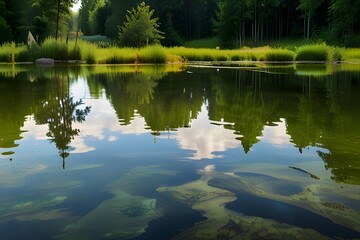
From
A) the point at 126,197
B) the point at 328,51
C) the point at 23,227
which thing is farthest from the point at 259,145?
the point at 328,51

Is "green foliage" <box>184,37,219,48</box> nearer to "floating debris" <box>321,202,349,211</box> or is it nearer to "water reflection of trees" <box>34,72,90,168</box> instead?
"water reflection of trees" <box>34,72,90,168</box>

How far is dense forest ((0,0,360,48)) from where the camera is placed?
4775 cm

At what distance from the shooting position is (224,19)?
63.6 metres

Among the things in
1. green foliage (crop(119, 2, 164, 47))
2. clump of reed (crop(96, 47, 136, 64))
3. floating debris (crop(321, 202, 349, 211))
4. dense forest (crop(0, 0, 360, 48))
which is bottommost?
floating debris (crop(321, 202, 349, 211))

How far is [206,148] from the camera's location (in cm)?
530

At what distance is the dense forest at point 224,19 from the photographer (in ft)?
157

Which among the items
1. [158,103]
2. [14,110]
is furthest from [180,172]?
[14,110]

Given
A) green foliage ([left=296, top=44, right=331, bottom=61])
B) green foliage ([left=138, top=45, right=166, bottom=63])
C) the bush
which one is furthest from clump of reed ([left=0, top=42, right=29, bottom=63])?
green foliage ([left=296, top=44, right=331, bottom=61])

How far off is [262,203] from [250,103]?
18.7 ft

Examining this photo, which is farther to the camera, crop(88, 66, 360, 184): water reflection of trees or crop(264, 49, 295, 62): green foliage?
crop(264, 49, 295, 62): green foliage

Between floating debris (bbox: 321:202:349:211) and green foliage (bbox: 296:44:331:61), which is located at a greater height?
green foliage (bbox: 296:44:331:61)

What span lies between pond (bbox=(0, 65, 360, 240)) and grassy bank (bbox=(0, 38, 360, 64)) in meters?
21.5

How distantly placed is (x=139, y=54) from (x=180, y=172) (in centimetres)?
2744

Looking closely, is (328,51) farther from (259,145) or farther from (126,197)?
(126,197)
